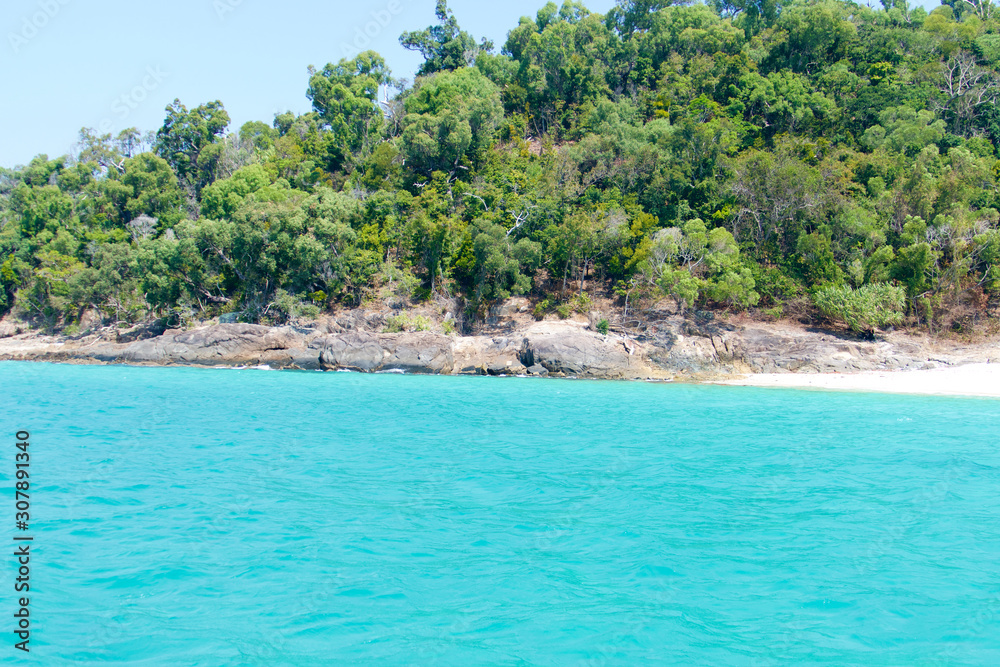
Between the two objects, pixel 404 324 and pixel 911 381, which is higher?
pixel 404 324

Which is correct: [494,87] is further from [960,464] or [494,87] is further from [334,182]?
[960,464]

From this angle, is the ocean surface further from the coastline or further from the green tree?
the green tree

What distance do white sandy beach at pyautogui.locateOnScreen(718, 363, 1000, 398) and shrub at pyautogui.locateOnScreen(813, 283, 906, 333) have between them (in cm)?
310

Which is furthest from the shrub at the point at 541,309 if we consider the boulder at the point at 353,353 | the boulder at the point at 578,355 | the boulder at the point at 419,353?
the boulder at the point at 353,353

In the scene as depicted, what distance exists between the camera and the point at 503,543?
921 centimetres

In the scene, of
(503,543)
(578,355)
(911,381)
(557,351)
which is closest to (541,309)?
(557,351)

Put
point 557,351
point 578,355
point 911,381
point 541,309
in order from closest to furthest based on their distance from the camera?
point 911,381 → point 578,355 → point 557,351 → point 541,309

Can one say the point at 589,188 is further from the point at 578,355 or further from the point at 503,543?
the point at 503,543

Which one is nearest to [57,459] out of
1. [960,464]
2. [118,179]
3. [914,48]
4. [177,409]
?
[177,409]

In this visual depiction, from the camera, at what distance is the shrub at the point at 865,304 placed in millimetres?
32062

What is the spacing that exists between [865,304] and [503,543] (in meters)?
30.2

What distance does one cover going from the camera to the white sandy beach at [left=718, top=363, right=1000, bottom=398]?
27.2 m

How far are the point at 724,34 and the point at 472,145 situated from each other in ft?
84.5

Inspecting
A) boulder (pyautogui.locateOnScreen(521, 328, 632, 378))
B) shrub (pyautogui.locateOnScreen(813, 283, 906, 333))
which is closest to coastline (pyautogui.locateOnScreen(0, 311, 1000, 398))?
boulder (pyautogui.locateOnScreen(521, 328, 632, 378))
